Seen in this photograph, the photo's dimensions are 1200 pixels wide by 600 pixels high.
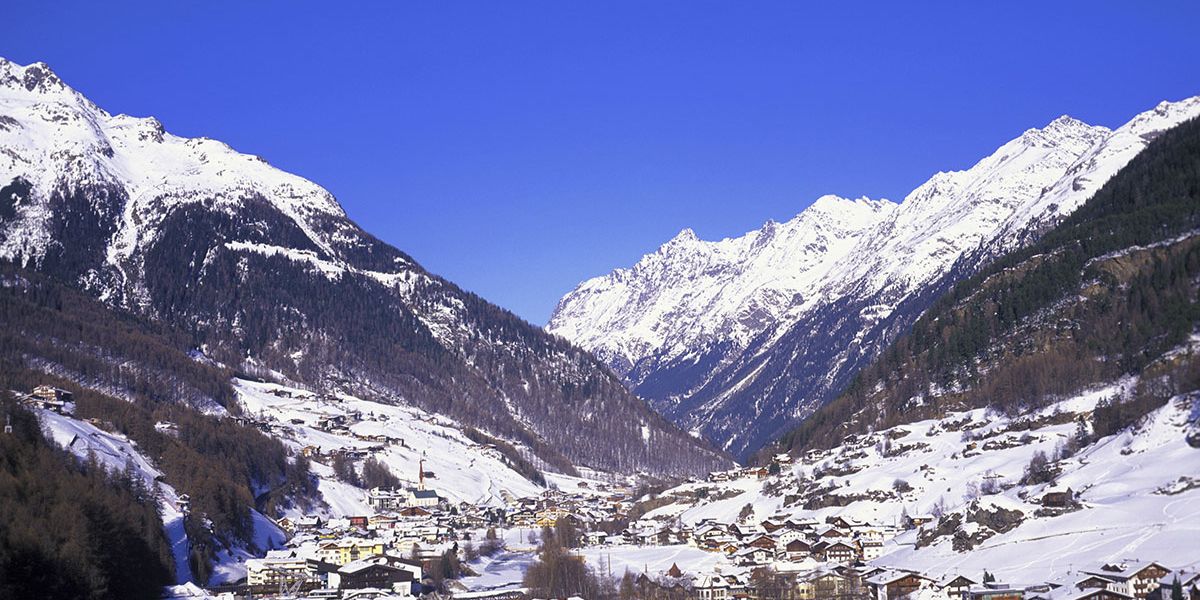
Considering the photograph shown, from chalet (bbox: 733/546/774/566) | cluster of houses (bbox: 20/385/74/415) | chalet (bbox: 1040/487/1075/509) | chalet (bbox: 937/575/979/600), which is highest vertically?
cluster of houses (bbox: 20/385/74/415)

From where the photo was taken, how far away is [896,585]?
114438 millimetres

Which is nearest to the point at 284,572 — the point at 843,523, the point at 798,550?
the point at 798,550

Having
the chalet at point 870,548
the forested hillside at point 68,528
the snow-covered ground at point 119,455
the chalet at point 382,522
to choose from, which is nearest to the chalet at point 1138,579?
the chalet at point 870,548

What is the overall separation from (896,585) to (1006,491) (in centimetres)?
2929

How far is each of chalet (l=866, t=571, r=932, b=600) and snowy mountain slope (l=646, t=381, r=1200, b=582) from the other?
7.14 ft

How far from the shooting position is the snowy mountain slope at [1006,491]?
365 ft

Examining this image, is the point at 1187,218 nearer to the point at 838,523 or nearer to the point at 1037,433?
the point at 1037,433

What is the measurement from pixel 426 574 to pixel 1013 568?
55770 mm

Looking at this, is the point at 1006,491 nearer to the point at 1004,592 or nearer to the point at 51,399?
the point at 1004,592

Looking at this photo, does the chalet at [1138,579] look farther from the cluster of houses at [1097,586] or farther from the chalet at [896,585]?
the chalet at [896,585]

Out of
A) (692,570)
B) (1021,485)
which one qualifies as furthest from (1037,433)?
(692,570)

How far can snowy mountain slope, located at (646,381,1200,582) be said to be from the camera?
111 metres

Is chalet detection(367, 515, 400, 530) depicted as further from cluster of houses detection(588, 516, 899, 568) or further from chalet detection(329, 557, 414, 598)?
chalet detection(329, 557, 414, 598)

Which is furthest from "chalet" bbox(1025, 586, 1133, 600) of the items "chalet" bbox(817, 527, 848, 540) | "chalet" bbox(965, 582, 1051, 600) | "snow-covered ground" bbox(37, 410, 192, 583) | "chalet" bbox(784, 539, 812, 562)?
"snow-covered ground" bbox(37, 410, 192, 583)
